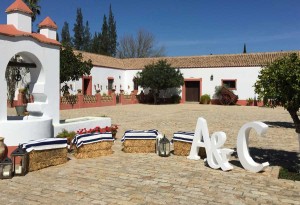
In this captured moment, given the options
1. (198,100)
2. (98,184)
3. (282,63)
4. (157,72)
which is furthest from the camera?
(198,100)

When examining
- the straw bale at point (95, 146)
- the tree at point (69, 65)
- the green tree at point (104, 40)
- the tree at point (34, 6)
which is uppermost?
the green tree at point (104, 40)

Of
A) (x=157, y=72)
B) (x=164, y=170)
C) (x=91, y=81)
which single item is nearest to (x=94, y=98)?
Answer: (x=91, y=81)

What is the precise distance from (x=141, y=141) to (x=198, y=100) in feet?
79.2

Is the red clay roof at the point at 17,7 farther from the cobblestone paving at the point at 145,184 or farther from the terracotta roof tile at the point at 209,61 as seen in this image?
the terracotta roof tile at the point at 209,61

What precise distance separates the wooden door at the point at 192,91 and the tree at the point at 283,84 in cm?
2521

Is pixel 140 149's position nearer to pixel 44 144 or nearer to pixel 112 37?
pixel 44 144

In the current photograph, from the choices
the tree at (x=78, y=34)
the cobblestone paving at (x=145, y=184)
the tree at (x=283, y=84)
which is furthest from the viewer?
the tree at (x=78, y=34)

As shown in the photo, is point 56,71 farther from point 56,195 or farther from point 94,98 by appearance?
point 94,98

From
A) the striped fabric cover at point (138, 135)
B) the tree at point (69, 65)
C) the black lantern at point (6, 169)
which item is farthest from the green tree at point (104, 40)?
the black lantern at point (6, 169)

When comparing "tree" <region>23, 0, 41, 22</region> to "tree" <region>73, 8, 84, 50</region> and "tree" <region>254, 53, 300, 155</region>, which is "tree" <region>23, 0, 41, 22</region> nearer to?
"tree" <region>254, 53, 300, 155</region>

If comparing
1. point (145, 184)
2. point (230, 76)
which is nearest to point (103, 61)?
point (230, 76)

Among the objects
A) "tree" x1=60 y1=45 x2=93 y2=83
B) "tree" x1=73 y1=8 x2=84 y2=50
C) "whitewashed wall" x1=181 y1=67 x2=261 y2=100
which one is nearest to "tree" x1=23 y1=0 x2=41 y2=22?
"tree" x1=60 y1=45 x2=93 y2=83

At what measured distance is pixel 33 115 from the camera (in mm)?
9164

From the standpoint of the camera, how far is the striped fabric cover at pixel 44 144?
21.5 feet
